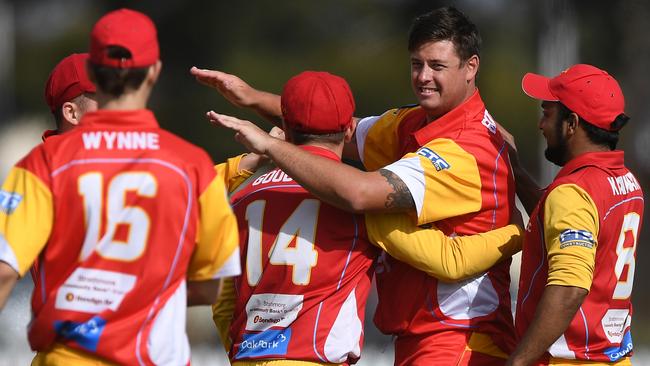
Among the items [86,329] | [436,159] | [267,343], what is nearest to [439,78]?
[436,159]

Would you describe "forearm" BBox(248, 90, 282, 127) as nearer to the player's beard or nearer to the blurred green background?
the player's beard

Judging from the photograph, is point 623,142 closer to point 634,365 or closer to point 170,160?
point 634,365

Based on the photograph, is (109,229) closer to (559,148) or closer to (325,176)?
(325,176)

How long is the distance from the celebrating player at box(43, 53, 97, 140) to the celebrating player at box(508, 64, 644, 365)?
5.82ft

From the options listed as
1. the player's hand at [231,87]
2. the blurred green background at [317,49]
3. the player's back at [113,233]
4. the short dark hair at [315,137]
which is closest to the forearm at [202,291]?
the player's back at [113,233]

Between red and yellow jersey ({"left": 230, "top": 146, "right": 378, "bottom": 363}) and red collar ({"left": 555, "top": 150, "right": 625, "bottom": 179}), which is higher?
red collar ({"left": 555, "top": 150, "right": 625, "bottom": 179})


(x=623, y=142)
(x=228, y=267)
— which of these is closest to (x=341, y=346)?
(x=228, y=267)

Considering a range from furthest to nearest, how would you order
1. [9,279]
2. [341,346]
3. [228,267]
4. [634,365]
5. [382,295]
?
[634,365]
[382,295]
[341,346]
[228,267]
[9,279]

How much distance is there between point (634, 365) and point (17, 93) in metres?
5.35

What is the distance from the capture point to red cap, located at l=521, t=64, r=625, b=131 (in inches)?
164

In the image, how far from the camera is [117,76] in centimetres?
325

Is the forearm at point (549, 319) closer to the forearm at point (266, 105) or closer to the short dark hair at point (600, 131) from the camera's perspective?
the short dark hair at point (600, 131)

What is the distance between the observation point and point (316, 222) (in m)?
3.95

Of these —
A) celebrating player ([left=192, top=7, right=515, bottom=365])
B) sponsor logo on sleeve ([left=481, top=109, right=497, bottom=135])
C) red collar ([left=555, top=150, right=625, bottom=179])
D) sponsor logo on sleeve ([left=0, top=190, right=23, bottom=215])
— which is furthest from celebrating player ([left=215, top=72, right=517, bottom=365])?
sponsor logo on sleeve ([left=0, top=190, right=23, bottom=215])
